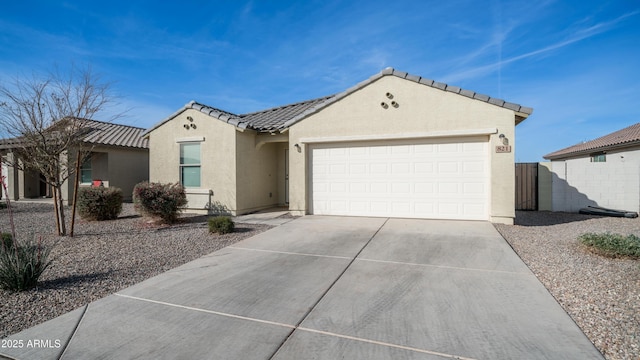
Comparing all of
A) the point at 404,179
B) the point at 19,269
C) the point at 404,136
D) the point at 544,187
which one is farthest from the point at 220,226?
the point at 544,187

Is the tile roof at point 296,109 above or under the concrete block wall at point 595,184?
above

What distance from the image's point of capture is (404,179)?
31.7ft

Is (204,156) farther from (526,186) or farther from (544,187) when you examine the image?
(544,187)

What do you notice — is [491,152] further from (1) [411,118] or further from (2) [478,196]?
(1) [411,118]

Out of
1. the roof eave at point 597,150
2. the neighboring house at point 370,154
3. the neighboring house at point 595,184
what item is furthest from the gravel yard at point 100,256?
the roof eave at point 597,150

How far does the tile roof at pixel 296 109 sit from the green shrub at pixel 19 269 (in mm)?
6973

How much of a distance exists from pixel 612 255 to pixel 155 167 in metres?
13.7

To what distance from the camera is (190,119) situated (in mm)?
11383

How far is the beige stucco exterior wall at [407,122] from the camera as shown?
860cm

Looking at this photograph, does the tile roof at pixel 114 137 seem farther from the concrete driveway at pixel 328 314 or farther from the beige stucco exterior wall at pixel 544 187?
the beige stucco exterior wall at pixel 544 187

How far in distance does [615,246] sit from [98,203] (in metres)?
13.5

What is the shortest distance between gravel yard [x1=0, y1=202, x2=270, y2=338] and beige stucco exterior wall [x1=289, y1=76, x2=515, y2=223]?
369 cm

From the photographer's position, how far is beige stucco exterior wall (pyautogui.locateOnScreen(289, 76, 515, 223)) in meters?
8.60

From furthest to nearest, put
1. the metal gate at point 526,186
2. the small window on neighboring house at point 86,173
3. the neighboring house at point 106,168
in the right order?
the small window on neighboring house at point 86,173 → the neighboring house at point 106,168 → the metal gate at point 526,186
